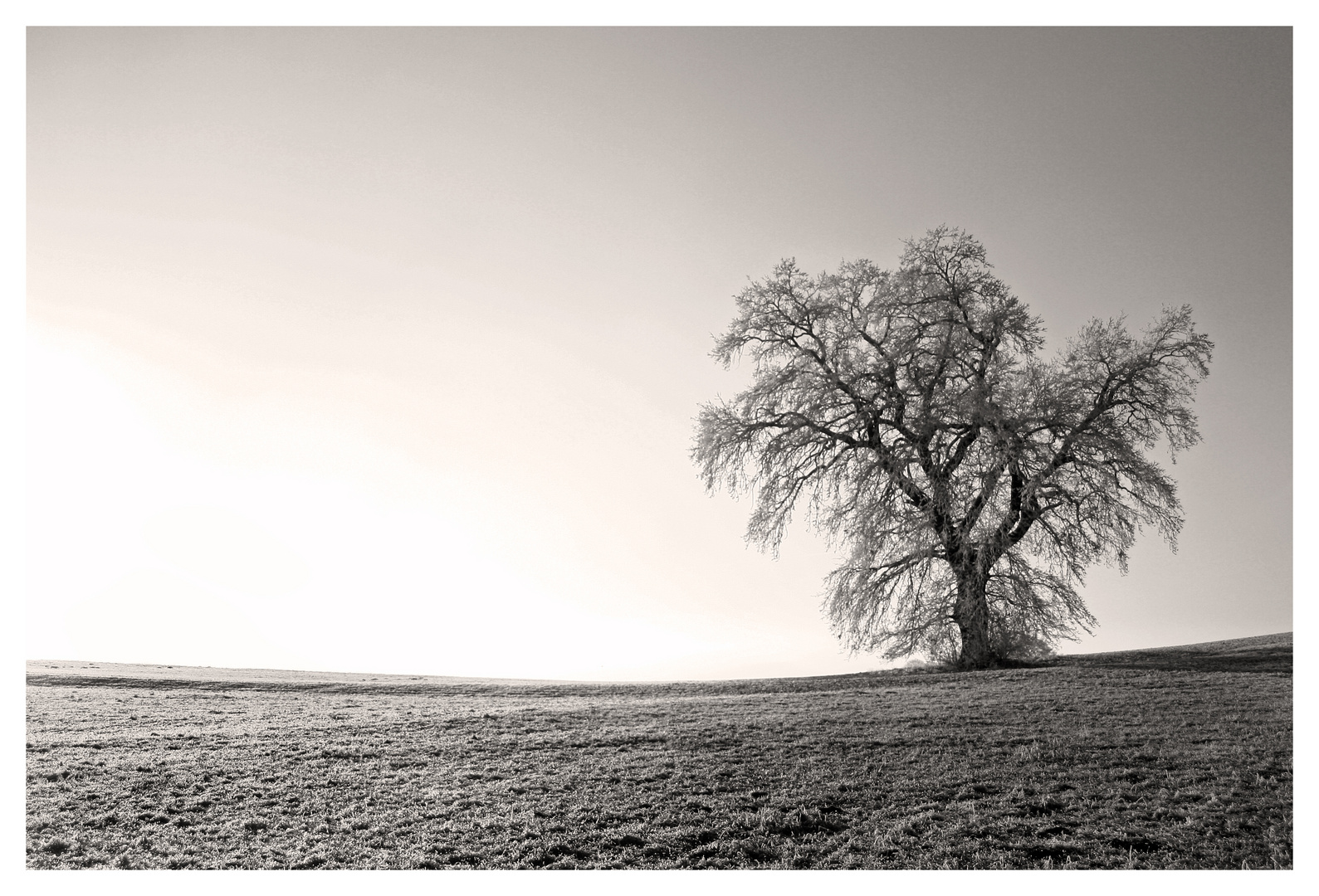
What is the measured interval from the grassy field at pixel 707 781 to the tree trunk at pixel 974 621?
2.66 meters

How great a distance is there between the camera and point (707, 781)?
47.2ft

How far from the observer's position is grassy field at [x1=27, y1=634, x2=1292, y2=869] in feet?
39.9

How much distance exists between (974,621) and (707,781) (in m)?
13.9

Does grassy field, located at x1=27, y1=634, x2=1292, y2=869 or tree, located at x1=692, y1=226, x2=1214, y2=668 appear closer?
grassy field, located at x1=27, y1=634, x2=1292, y2=869

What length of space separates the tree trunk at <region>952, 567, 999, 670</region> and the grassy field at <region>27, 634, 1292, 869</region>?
8.72 ft

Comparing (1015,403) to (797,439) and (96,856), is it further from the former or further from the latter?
(96,856)

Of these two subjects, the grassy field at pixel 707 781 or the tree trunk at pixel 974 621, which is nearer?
the grassy field at pixel 707 781

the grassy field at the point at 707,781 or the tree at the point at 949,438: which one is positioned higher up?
the tree at the point at 949,438

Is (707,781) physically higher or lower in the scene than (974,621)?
lower

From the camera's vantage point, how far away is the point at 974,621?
82.9 feet

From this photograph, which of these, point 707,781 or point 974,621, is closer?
point 707,781

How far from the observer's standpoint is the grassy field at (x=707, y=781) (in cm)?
1215

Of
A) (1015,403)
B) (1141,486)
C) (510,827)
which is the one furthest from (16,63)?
(1141,486)

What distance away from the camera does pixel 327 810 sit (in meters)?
13.9
